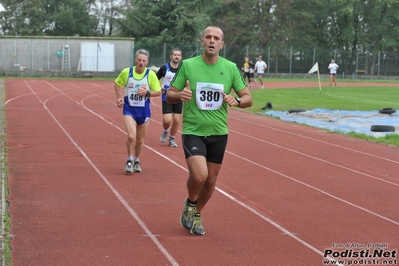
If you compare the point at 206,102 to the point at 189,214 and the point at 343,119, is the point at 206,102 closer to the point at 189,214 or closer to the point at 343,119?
the point at 189,214

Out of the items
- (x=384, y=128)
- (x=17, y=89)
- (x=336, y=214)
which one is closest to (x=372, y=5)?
(x=17, y=89)

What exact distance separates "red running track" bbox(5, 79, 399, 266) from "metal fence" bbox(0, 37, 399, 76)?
116 ft

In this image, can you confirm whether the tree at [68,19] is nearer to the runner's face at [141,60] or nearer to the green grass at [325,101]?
the green grass at [325,101]

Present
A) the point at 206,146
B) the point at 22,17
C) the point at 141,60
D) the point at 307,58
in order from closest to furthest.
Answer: the point at 206,146 < the point at 141,60 < the point at 307,58 < the point at 22,17

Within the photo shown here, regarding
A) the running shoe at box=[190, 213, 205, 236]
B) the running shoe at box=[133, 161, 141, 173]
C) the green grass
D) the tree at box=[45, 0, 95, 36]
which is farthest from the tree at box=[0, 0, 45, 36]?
the running shoe at box=[190, 213, 205, 236]

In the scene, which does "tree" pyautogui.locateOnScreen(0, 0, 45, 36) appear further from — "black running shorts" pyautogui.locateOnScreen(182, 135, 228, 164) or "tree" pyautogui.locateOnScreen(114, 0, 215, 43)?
"black running shorts" pyautogui.locateOnScreen(182, 135, 228, 164)

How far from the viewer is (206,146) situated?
7.15 m

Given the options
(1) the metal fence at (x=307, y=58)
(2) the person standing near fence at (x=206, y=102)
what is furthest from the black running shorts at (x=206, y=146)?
(1) the metal fence at (x=307, y=58)

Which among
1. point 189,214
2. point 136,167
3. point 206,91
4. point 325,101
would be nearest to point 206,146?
point 206,91

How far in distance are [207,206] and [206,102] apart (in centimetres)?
217

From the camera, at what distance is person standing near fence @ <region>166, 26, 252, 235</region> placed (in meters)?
6.98

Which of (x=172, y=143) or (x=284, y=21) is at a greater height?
(x=284, y=21)

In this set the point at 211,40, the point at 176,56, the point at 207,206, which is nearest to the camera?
the point at 211,40

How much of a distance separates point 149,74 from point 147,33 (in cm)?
4876
